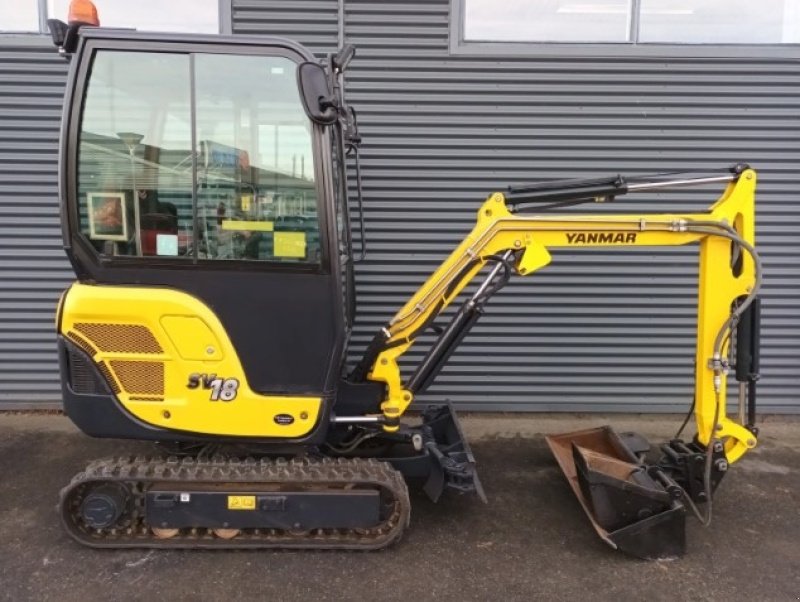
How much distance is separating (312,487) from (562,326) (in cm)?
294

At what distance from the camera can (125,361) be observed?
3068 mm

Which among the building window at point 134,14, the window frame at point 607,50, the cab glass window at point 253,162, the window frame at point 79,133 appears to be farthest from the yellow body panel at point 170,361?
the window frame at point 607,50

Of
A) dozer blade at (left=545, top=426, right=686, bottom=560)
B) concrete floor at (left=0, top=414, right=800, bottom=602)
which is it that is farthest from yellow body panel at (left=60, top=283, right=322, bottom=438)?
dozer blade at (left=545, top=426, right=686, bottom=560)

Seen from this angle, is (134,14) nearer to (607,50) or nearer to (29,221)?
(29,221)

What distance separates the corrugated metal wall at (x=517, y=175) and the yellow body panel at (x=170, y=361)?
2.12 metres

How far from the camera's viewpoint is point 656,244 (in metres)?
3.31

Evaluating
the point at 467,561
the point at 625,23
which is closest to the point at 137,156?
the point at 467,561

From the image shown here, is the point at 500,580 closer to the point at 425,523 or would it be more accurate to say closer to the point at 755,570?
the point at 425,523

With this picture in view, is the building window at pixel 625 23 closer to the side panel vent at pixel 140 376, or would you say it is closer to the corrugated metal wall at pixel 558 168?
the corrugated metal wall at pixel 558 168

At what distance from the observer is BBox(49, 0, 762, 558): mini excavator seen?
9.84 feet

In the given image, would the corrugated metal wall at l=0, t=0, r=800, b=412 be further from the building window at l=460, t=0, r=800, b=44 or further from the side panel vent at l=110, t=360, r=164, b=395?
the side panel vent at l=110, t=360, r=164, b=395

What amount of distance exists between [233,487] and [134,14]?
14.1 ft

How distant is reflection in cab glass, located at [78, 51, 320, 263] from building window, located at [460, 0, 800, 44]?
271 centimetres

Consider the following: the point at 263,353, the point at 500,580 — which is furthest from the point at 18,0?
the point at 500,580
